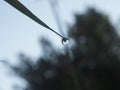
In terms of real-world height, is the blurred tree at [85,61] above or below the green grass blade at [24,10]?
above

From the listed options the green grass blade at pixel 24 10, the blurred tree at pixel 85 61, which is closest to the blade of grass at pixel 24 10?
the green grass blade at pixel 24 10

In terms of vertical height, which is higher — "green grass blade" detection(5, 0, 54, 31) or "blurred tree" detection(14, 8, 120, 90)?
"blurred tree" detection(14, 8, 120, 90)

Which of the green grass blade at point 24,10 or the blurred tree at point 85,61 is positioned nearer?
the green grass blade at point 24,10

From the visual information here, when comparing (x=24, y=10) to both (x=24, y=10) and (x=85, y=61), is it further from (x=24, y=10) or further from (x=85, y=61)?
(x=85, y=61)

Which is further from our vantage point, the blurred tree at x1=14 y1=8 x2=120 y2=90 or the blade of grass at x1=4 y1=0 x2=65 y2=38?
the blurred tree at x1=14 y1=8 x2=120 y2=90

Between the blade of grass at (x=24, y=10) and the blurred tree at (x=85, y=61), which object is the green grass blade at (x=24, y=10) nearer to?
the blade of grass at (x=24, y=10)

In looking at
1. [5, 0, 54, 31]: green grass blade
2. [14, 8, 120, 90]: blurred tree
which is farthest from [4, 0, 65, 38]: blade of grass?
[14, 8, 120, 90]: blurred tree

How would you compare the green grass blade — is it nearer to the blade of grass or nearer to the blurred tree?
the blade of grass

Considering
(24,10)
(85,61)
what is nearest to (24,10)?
(24,10)
